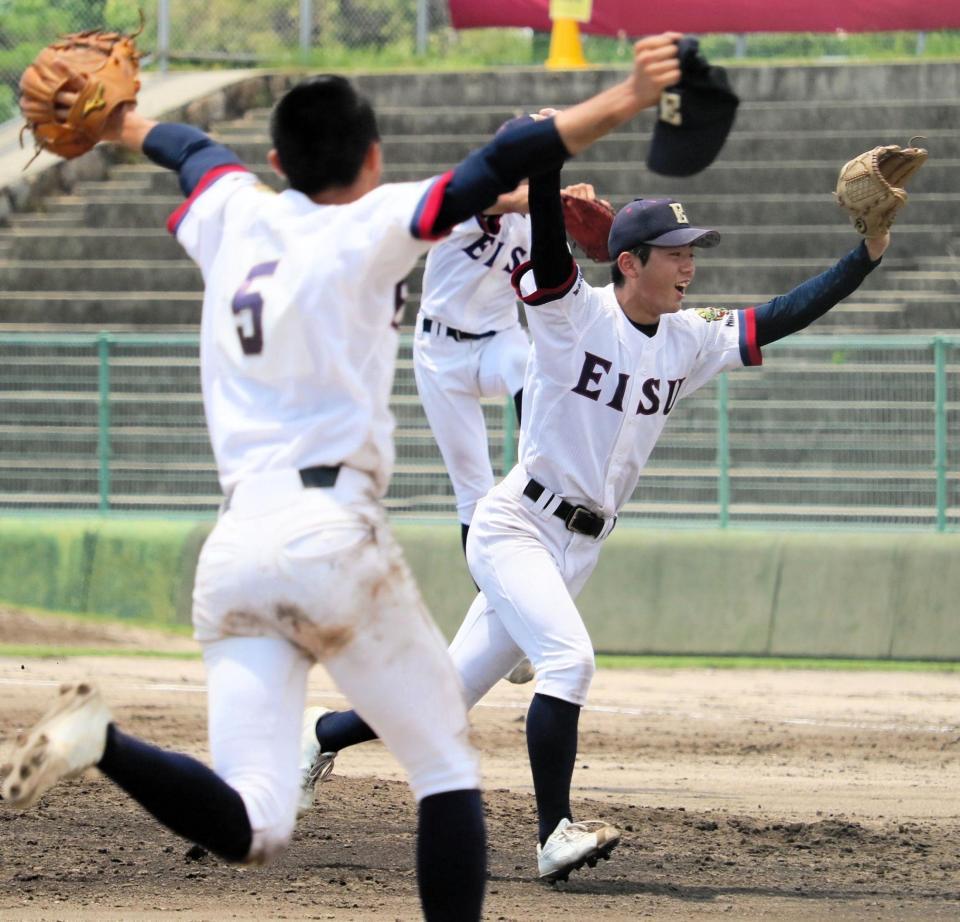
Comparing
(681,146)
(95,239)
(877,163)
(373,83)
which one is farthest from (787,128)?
(681,146)

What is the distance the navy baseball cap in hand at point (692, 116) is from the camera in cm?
451

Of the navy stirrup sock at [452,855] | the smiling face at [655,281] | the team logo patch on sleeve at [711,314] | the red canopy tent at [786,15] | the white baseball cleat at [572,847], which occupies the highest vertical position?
the red canopy tent at [786,15]

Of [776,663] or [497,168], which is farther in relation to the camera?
[776,663]

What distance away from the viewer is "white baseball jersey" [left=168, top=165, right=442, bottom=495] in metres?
4.28

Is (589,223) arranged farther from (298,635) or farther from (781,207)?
(781,207)

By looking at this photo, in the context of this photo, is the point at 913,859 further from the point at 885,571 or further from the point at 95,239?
the point at 95,239

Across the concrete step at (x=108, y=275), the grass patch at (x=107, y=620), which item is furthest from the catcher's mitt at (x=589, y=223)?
the concrete step at (x=108, y=275)

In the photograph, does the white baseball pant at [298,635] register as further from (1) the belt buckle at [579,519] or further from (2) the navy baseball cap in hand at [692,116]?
(1) the belt buckle at [579,519]

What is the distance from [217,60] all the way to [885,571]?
1375 centimetres

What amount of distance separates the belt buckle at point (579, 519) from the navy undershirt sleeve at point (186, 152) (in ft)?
6.82

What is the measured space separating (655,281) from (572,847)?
203cm

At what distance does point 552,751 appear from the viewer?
6.22 meters

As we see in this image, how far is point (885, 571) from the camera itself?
1313 centimetres

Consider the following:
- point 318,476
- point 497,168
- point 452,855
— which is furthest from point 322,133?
point 452,855
